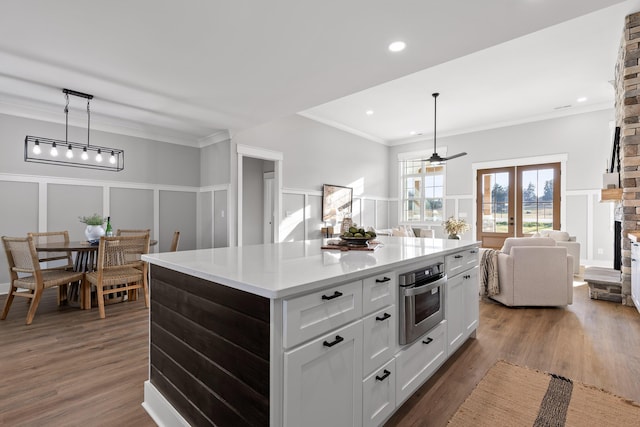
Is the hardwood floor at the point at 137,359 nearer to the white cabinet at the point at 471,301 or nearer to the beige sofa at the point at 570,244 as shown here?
the white cabinet at the point at 471,301

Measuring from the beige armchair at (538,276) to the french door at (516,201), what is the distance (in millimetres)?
3747

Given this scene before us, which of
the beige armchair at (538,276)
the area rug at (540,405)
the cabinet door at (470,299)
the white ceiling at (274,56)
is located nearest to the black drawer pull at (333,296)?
the area rug at (540,405)

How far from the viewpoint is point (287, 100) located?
4.07 m

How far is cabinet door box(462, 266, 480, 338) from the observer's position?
2537 mm

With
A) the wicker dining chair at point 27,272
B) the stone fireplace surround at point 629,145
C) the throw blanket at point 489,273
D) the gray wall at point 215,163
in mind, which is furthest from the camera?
the gray wall at point 215,163

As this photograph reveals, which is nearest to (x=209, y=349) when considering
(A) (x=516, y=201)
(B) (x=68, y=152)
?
(B) (x=68, y=152)

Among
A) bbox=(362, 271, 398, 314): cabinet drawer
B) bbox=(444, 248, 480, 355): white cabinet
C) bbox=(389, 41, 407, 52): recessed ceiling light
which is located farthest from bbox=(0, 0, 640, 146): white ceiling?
bbox=(362, 271, 398, 314): cabinet drawer

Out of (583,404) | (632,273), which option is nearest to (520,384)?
(583,404)

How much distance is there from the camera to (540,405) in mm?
1801

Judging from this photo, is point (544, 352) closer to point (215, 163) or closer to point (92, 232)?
point (92, 232)

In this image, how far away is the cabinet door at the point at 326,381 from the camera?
1101 mm

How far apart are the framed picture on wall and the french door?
3.16 meters

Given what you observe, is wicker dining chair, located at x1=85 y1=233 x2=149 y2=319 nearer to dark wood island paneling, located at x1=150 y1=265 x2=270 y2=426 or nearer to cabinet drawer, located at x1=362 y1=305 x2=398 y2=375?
dark wood island paneling, located at x1=150 y1=265 x2=270 y2=426

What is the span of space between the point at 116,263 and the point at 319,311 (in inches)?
129
